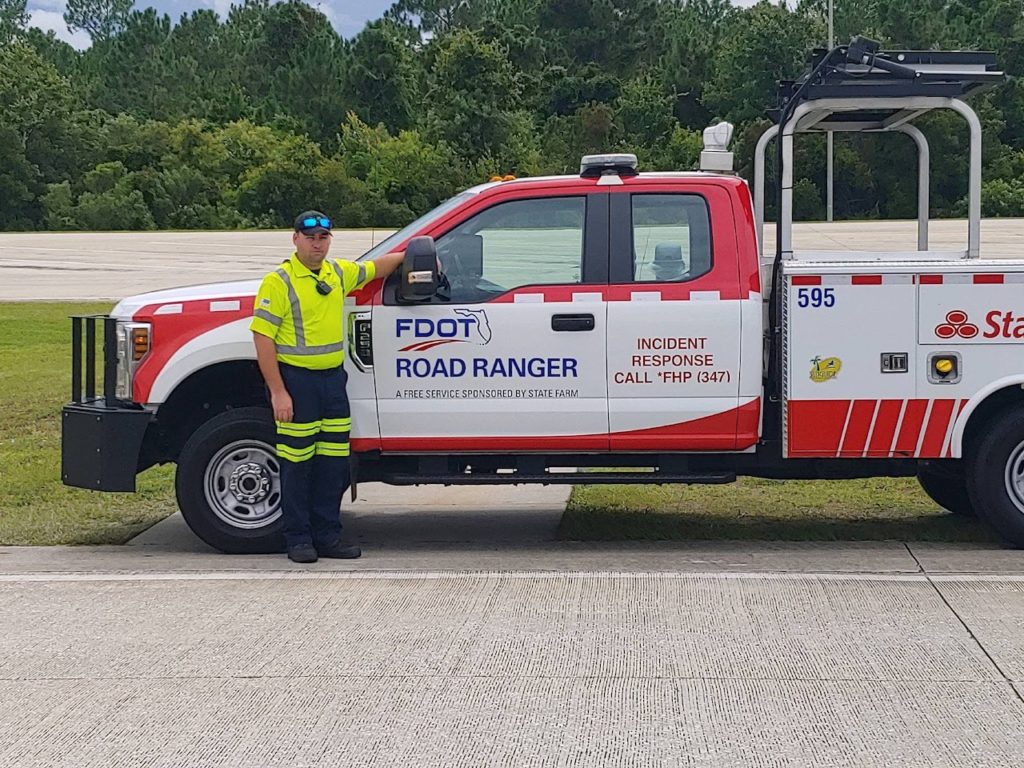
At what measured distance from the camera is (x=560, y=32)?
293 ft

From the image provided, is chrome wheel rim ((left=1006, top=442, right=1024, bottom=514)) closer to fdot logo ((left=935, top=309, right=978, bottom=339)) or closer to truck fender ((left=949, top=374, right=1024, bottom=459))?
truck fender ((left=949, top=374, right=1024, bottom=459))

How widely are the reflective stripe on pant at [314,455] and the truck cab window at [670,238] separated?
5.64 ft

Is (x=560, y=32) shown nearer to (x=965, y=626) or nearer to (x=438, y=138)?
(x=438, y=138)

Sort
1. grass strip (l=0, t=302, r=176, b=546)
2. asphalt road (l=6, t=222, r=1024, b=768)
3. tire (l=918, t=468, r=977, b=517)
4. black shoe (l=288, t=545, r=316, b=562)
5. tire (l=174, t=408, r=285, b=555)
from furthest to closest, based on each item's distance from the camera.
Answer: tire (l=918, t=468, r=977, b=517) < grass strip (l=0, t=302, r=176, b=546) < tire (l=174, t=408, r=285, b=555) < black shoe (l=288, t=545, r=316, b=562) < asphalt road (l=6, t=222, r=1024, b=768)

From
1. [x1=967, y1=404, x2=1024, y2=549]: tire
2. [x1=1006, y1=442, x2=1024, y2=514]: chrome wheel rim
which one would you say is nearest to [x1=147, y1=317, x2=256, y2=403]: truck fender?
[x1=967, y1=404, x2=1024, y2=549]: tire

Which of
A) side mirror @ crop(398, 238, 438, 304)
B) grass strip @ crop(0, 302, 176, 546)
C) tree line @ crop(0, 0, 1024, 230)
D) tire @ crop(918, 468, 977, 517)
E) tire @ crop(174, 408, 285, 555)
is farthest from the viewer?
tree line @ crop(0, 0, 1024, 230)

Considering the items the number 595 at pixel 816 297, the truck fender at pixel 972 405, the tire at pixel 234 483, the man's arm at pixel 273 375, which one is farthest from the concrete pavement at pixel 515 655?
the number 595 at pixel 816 297

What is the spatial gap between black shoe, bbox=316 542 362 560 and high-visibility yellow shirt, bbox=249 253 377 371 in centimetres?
102

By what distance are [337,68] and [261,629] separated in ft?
256

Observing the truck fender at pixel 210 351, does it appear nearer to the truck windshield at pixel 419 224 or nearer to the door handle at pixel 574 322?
the truck windshield at pixel 419 224

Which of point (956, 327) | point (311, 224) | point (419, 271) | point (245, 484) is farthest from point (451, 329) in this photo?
point (956, 327)

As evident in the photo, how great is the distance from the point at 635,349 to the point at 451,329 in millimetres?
977

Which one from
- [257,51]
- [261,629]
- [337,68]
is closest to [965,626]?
[261,629]

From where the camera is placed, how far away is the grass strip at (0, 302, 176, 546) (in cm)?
891
